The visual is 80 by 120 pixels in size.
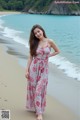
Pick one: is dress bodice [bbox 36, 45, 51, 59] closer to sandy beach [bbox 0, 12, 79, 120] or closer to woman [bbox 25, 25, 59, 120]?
woman [bbox 25, 25, 59, 120]

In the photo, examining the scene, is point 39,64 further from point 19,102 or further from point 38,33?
point 19,102

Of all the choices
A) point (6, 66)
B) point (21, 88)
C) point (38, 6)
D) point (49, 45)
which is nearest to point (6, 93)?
point (21, 88)

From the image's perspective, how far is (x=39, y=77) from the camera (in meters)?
5.25

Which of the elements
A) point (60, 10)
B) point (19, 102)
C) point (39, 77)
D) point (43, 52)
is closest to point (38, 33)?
point (43, 52)

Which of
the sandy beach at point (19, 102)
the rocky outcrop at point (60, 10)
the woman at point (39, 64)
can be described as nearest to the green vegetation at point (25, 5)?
the rocky outcrop at point (60, 10)

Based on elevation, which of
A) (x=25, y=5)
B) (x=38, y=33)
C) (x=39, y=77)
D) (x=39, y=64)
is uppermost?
(x=38, y=33)

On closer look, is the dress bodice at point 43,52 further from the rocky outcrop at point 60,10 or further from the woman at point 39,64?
the rocky outcrop at point 60,10

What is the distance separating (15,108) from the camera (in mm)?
5723

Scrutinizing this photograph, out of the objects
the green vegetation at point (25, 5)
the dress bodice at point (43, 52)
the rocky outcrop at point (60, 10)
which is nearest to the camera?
the dress bodice at point (43, 52)

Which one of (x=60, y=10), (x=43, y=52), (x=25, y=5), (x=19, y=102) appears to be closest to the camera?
(x=43, y=52)

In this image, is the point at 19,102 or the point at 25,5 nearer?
the point at 19,102

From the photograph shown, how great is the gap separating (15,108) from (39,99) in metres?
0.62

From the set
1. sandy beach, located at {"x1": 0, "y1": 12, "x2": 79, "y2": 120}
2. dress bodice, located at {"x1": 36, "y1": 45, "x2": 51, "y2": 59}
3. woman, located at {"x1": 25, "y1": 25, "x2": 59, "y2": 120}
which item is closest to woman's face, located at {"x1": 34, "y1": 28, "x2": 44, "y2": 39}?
woman, located at {"x1": 25, "y1": 25, "x2": 59, "y2": 120}

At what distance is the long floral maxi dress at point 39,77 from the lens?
17.1 ft
